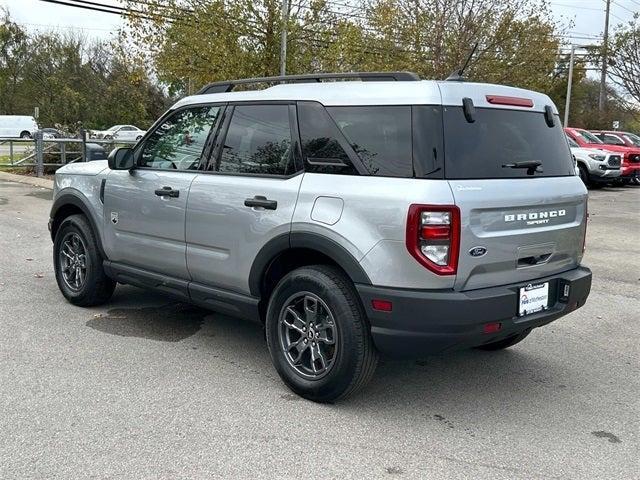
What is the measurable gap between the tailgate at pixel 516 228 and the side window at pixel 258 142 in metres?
1.18

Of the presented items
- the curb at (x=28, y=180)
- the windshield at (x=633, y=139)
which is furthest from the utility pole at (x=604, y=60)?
the curb at (x=28, y=180)

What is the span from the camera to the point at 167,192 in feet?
15.2

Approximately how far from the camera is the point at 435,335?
11.1 ft

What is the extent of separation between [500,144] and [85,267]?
144 inches

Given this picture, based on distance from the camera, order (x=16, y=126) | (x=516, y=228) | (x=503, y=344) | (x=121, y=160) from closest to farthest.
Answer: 1. (x=516, y=228)
2. (x=503, y=344)
3. (x=121, y=160)
4. (x=16, y=126)

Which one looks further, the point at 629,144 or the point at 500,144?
the point at 629,144

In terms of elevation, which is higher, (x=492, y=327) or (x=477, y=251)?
(x=477, y=251)

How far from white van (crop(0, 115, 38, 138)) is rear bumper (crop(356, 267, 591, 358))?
148 feet

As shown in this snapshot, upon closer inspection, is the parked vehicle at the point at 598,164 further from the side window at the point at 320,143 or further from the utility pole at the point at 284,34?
the side window at the point at 320,143

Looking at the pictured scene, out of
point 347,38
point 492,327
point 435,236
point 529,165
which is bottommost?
point 492,327

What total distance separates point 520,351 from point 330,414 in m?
1.92

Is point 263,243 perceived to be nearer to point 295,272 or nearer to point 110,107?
point 295,272

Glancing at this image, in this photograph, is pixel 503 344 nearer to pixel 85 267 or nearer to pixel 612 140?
pixel 85 267

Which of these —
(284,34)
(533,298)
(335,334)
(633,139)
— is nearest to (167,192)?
(335,334)
